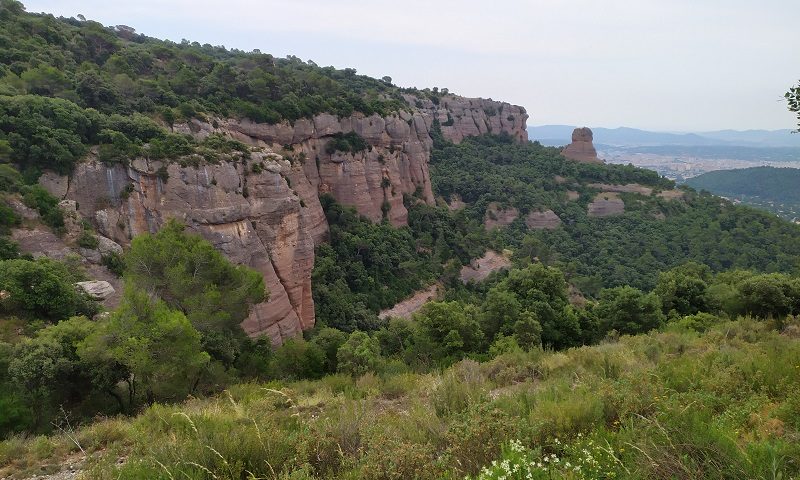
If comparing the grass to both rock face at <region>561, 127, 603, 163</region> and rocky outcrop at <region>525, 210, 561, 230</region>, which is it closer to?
rocky outcrop at <region>525, 210, 561, 230</region>

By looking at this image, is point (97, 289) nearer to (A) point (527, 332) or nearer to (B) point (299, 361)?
(B) point (299, 361)

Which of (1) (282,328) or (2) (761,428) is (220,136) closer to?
(1) (282,328)

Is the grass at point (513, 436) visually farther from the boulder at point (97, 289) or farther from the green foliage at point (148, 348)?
the boulder at point (97, 289)

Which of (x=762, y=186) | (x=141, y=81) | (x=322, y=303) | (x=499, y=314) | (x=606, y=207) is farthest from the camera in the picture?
(x=762, y=186)

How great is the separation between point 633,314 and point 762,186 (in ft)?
379

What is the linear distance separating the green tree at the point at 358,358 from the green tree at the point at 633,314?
33.4 feet

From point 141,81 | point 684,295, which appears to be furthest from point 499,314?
point 141,81

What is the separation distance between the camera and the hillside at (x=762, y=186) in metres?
95.0

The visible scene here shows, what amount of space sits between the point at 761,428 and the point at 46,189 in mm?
23628

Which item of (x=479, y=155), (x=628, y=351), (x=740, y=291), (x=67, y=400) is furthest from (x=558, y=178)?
(x=67, y=400)

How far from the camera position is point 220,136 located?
2481 centimetres

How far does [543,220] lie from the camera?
175ft

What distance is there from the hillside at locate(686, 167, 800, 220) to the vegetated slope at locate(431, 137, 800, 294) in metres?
46.5

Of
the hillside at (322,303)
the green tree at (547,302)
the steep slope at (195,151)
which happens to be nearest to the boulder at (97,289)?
the hillside at (322,303)
